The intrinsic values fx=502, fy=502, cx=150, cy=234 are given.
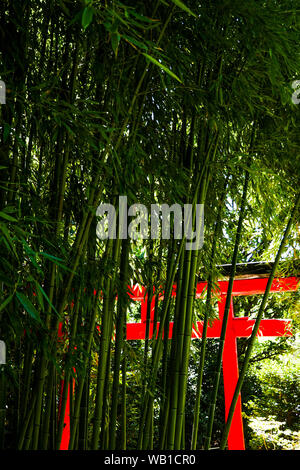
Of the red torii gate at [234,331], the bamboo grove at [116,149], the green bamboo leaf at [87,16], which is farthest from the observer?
the red torii gate at [234,331]

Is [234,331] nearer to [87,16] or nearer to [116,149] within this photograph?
[116,149]

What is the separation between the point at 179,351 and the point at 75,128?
3.22 ft

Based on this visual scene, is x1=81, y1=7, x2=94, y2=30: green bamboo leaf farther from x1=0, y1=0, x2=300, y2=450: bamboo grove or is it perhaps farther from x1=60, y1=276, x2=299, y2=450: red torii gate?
x1=60, y1=276, x2=299, y2=450: red torii gate

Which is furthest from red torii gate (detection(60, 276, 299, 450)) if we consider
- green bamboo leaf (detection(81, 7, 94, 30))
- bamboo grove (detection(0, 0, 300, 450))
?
green bamboo leaf (detection(81, 7, 94, 30))

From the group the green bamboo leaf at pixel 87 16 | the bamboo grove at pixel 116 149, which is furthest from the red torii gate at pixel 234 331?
the green bamboo leaf at pixel 87 16

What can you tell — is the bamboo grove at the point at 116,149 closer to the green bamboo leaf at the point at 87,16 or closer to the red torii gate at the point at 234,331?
the green bamboo leaf at the point at 87,16

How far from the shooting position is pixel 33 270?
198cm

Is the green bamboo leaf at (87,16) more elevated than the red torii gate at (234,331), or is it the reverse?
the green bamboo leaf at (87,16)

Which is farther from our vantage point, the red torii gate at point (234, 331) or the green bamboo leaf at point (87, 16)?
the red torii gate at point (234, 331)

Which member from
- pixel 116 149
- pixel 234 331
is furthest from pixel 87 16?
pixel 234 331

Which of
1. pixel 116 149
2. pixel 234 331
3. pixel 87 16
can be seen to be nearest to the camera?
pixel 87 16
